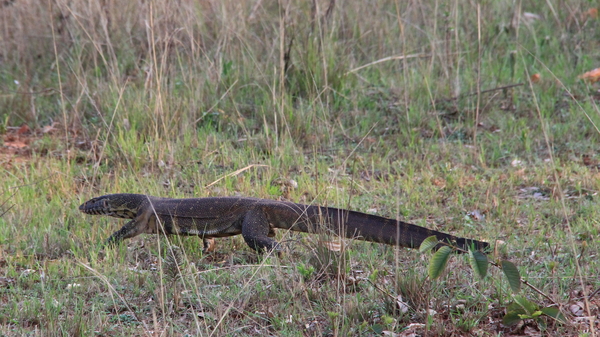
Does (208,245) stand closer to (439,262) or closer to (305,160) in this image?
(305,160)

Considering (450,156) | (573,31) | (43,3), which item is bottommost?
(450,156)

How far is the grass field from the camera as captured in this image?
11.1 feet

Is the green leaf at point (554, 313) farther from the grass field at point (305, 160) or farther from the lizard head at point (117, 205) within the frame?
the lizard head at point (117, 205)

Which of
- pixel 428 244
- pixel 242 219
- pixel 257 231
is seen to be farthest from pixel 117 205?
pixel 428 244

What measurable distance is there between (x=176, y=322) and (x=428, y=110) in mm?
4304

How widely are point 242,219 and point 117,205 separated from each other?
97 cm

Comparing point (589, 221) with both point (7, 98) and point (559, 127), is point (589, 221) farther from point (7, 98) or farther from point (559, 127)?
point (7, 98)

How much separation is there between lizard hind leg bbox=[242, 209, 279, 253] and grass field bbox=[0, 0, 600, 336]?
4.2 inches

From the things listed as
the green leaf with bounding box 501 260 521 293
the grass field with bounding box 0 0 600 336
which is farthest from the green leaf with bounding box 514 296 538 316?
the green leaf with bounding box 501 260 521 293

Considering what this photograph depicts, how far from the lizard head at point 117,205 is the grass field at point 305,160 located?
0.14 metres

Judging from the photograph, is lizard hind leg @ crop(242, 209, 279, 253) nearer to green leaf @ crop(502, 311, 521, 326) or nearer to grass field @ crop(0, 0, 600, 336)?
grass field @ crop(0, 0, 600, 336)

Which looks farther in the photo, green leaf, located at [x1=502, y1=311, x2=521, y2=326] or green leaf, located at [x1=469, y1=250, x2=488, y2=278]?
green leaf, located at [x1=502, y1=311, x2=521, y2=326]

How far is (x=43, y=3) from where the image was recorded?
866 cm

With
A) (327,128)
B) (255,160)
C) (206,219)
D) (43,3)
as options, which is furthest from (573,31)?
(43,3)
